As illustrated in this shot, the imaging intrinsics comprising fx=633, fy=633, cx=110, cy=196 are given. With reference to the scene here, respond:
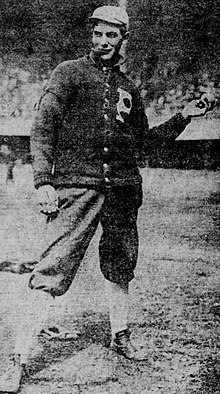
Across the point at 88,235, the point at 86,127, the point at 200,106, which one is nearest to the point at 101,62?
the point at 86,127

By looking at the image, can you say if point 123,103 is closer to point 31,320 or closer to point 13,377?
point 31,320

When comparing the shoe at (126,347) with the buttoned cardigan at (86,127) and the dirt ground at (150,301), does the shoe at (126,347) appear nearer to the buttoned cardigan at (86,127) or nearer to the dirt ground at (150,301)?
the dirt ground at (150,301)

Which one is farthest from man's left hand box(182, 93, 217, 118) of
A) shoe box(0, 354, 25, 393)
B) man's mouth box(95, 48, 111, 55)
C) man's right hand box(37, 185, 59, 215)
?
shoe box(0, 354, 25, 393)

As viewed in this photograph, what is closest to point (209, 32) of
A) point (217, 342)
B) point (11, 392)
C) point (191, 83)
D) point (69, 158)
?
point (191, 83)

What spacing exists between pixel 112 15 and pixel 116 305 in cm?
65

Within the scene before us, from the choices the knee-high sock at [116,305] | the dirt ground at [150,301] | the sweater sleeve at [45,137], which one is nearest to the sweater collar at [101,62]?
the sweater sleeve at [45,137]

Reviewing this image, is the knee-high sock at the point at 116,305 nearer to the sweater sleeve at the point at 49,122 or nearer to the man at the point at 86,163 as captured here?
the man at the point at 86,163

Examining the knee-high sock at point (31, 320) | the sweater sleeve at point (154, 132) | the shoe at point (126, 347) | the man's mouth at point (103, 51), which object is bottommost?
the shoe at point (126, 347)

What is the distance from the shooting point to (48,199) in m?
1.31

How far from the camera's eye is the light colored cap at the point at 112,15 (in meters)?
1.38

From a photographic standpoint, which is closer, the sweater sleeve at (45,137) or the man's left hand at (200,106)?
the sweater sleeve at (45,137)

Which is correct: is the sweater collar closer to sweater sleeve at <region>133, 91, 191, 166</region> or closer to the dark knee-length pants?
sweater sleeve at <region>133, 91, 191, 166</region>

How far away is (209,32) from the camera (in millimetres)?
1511

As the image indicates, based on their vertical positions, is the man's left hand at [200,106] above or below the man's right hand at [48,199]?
above
